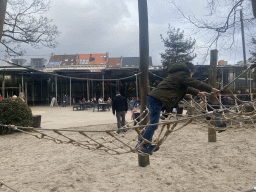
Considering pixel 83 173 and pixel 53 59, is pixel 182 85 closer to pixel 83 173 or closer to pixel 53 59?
pixel 83 173

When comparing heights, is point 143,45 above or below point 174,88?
above

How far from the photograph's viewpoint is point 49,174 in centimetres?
377

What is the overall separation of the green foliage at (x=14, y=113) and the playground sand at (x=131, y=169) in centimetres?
130

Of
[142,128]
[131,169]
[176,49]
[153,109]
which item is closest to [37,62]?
[176,49]

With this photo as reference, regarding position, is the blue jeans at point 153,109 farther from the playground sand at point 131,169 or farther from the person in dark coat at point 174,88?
the playground sand at point 131,169

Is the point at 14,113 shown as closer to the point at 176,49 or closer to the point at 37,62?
the point at 176,49

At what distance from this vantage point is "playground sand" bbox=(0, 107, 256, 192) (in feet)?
10.8

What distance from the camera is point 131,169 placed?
13.3 feet

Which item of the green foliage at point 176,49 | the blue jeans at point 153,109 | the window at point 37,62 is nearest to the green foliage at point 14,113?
the blue jeans at point 153,109

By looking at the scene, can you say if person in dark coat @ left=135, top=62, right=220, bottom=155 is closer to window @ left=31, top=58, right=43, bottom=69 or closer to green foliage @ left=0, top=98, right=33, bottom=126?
green foliage @ left=0, top=98, right=33, bottom=126

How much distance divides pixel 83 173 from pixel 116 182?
0.69 metres

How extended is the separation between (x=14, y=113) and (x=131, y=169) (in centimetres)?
475

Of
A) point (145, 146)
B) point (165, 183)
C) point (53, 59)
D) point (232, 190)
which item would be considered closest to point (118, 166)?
point (165, 183)

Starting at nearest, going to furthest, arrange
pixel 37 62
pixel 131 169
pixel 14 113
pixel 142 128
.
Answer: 1. pixel 142 128
2. pixel 131 169
3. pixel 14 113
4. pixel 37 62
